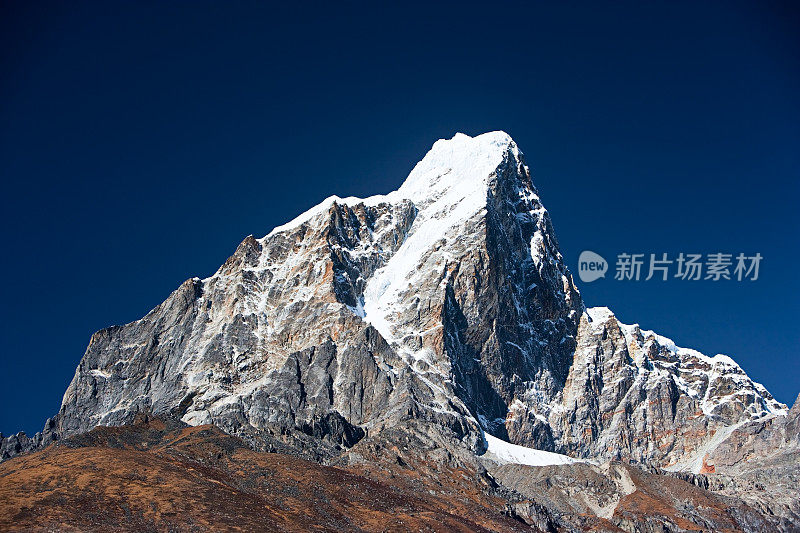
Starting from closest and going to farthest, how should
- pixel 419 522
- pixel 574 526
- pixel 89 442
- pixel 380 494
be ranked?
pixel 419 522 → pixel 380 494 → pixel 89 442 → pixel 574 526

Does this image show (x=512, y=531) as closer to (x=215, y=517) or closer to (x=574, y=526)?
(x=574, y=526)

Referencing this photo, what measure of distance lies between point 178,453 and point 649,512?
106700 millimetres

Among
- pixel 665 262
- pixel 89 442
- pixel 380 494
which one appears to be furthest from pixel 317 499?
pixel 665 262

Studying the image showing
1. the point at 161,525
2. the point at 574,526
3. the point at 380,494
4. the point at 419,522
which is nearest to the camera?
the point at 161,525

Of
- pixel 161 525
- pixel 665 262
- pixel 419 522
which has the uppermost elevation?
pixel 665 262

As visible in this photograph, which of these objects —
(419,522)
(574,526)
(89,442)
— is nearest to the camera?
(419,522)

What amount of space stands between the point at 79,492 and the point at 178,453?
43.5 m

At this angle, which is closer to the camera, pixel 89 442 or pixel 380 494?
pixel 380 494

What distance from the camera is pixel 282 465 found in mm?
161875

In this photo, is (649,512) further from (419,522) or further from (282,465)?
(282,465)

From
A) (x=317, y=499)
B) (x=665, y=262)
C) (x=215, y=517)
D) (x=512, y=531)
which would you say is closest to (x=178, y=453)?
(x=317, y=499)

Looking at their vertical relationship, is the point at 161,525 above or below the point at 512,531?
below

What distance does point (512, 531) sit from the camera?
161 meters

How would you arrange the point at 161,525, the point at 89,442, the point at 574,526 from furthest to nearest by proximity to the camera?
the point at 574,526 < the point at 89,442 < the point at 161,525
